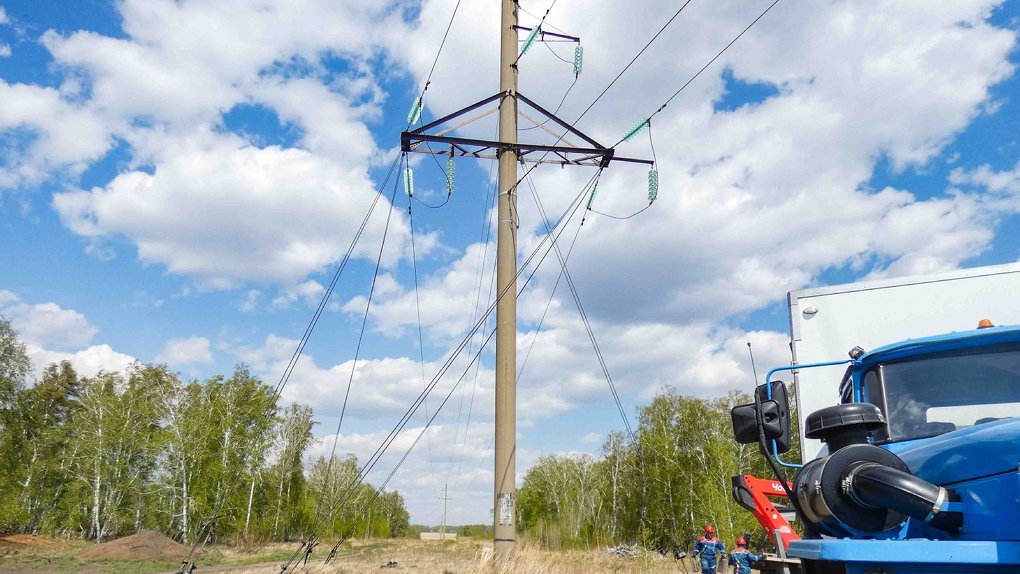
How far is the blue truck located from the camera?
292 cm

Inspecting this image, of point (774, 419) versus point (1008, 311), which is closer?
point (774, 419)

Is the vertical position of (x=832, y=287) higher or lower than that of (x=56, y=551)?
higher

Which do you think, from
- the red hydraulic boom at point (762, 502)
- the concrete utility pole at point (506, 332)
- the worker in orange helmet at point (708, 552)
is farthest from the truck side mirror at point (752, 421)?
the worker in orange helmet at point (708, 552)

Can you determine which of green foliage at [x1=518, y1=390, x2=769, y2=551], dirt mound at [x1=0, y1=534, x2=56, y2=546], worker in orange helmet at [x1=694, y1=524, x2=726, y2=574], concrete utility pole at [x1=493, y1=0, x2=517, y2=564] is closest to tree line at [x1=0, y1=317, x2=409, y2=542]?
dirt mound at [x1=0, y1=534, x2=56, y2=546]

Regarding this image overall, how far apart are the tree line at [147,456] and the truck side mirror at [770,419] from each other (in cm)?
3604

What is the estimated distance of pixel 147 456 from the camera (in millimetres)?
43844

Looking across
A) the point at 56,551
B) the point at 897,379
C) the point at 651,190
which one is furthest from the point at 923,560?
the point at 56,551

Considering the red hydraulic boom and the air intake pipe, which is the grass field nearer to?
the red hydraulic boom

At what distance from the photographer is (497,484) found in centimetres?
987

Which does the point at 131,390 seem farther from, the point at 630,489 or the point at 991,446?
the point at 991,446

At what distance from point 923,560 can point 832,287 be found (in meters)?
5.56

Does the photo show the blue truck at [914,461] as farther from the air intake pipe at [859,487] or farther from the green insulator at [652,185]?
the green insulator at [652,185]

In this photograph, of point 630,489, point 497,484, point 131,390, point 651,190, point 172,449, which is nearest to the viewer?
point 497,484

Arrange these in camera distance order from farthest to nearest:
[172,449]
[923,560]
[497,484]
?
[172,449], [497,484], [923,560]
